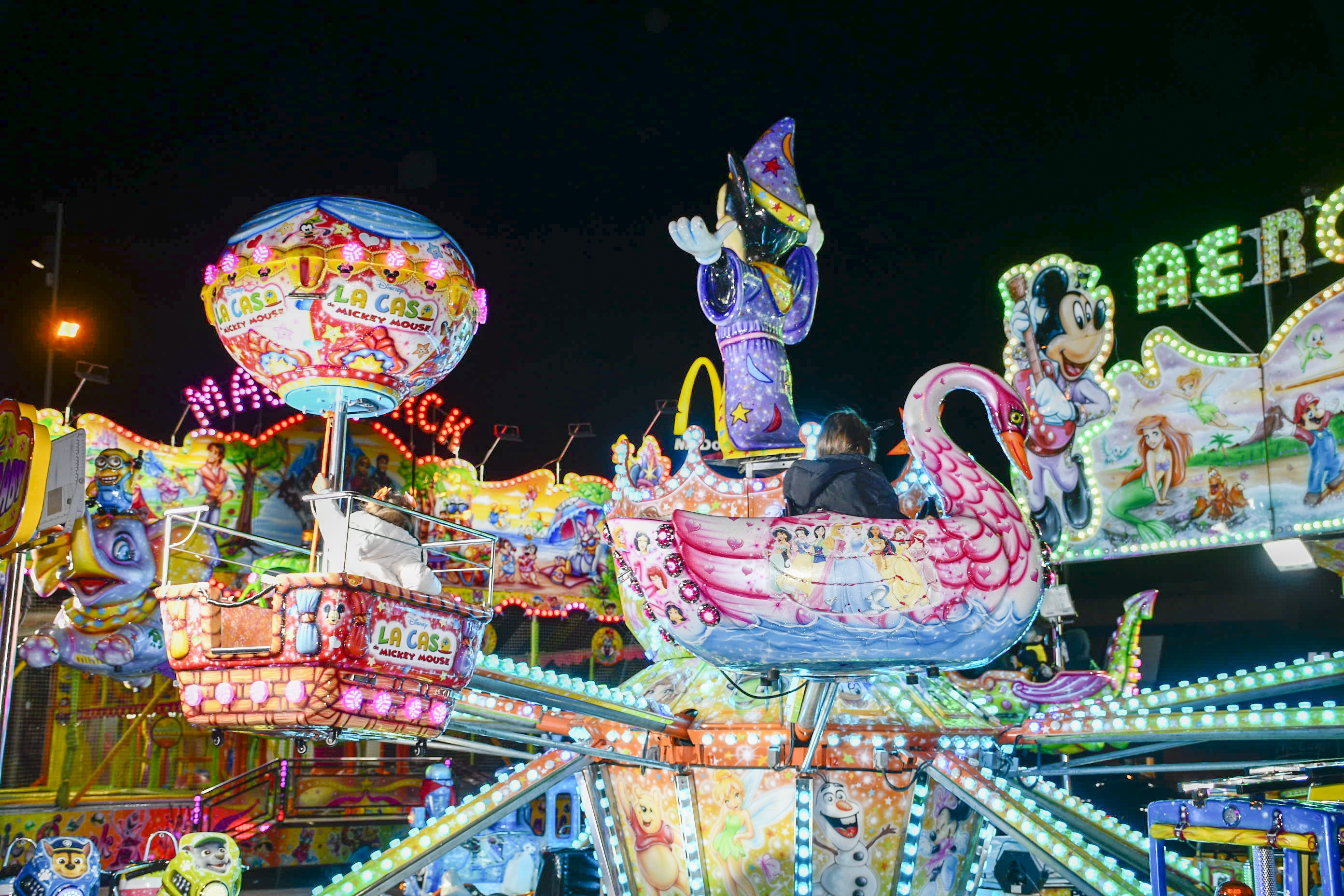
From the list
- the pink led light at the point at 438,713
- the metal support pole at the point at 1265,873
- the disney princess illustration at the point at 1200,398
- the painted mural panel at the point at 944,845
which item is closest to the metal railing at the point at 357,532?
the pink led light at the point at 438,713

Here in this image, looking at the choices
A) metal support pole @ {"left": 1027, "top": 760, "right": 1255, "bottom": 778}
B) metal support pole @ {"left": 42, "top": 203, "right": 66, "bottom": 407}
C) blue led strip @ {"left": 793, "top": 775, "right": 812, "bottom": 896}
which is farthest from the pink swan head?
metal support pole @ {"left": 42, "top": 203, "right": 66, "bottom": 407}

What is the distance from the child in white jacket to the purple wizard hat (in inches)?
134

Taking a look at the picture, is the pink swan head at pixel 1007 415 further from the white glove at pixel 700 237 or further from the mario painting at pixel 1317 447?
the mario painting at pixel 1317 447

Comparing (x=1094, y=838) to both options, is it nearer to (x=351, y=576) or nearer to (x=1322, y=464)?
(x=351, y=576)

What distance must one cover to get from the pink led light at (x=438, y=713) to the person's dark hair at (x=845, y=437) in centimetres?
174

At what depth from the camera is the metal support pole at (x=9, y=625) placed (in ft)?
18.5

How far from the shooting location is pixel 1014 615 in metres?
4.25

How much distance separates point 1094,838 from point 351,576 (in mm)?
3674

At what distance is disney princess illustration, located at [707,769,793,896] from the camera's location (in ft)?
18.3

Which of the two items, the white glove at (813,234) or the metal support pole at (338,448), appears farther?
the white glove at (813,234)

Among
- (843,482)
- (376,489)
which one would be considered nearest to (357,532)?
(843,482)

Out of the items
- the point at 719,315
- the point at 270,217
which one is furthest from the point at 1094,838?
the point at 270,217

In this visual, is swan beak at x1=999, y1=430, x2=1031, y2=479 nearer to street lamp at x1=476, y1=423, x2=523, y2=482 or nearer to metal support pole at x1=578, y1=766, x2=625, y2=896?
metal support pole at x1=578, y1=766, x2=625, y2=896

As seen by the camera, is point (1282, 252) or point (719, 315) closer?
point (719, 315)
